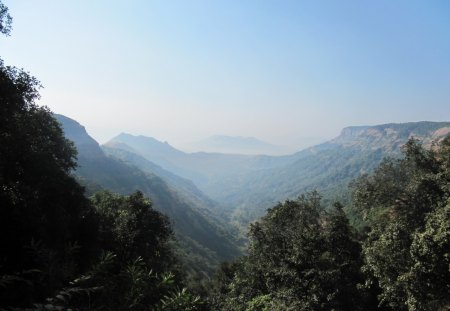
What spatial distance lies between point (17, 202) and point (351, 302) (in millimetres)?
25845

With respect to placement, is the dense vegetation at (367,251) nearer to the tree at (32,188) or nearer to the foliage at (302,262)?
the foliage at (302,262)

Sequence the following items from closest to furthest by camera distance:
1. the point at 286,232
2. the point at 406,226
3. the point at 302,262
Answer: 1. the point at 406,226
2. the point at 302,262
3. the point at 286,232

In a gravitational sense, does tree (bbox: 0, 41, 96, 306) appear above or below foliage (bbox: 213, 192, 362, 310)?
above

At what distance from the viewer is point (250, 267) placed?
1528 inches

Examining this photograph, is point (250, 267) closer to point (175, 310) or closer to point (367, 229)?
point (367, 229)

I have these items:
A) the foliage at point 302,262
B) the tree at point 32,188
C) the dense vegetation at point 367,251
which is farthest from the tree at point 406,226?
the tree at point 32,188

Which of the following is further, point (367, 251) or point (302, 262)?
point (302, 262)

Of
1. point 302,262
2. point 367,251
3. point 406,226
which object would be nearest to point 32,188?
point 302,262

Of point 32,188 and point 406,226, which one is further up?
point 32,188

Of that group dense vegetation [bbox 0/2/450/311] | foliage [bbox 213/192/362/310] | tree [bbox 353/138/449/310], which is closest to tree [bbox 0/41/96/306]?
dense vegetation [bbox 0/2/450/311]

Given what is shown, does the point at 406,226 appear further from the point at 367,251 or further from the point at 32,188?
the point at 32,188

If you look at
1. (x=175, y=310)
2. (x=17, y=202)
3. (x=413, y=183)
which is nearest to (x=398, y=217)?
(x=413, y=183)

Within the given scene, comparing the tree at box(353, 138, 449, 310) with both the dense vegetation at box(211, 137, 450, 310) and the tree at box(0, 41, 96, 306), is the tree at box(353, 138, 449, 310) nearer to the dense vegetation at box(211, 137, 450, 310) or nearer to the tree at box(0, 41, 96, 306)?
the dense vegetation at box(211, 137, 450, 310)

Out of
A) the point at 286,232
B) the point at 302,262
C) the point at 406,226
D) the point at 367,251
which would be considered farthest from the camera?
the point at 286,232
